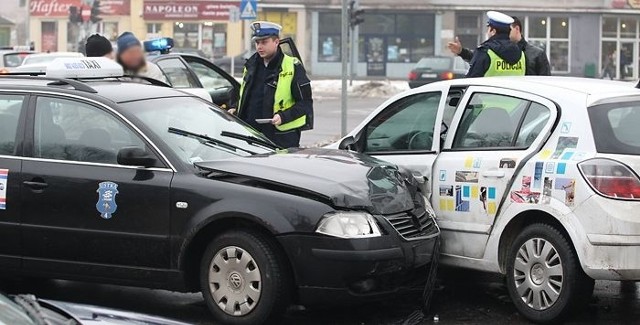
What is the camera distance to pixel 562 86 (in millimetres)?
6191

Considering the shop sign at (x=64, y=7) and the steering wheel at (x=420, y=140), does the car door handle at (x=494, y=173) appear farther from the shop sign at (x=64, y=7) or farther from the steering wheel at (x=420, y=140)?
the shop sign at (x=64, y=7)

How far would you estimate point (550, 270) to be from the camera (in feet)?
19.0

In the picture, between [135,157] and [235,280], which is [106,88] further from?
[235,280]

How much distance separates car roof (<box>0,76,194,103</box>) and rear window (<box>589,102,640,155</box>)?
9.48 ft

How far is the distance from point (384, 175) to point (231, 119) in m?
1.43

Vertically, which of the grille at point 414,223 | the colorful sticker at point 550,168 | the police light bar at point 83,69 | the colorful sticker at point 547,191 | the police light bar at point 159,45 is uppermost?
the police light bar at point 159,45

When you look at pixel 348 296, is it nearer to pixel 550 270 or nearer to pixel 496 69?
pixel 550 270

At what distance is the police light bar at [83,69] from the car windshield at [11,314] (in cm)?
340

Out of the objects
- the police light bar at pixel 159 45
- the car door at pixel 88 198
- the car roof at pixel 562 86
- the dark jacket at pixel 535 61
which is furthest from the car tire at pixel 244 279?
the police light bar at pixel 159 45

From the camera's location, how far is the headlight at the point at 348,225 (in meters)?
5.49

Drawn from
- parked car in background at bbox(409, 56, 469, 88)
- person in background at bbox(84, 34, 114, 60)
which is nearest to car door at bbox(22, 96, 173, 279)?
person in background at bbox(84, 34, 114, 60)

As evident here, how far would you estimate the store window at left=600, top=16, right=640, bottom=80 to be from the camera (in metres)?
49.3

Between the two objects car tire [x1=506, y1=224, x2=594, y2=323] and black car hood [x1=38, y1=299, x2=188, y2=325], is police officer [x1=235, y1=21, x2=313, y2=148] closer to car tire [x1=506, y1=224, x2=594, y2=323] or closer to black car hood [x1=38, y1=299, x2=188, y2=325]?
car tire [x1=506, y1=224, x2=594, y2=323]

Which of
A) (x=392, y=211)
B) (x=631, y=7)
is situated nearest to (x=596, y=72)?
(x=631, y=7)
